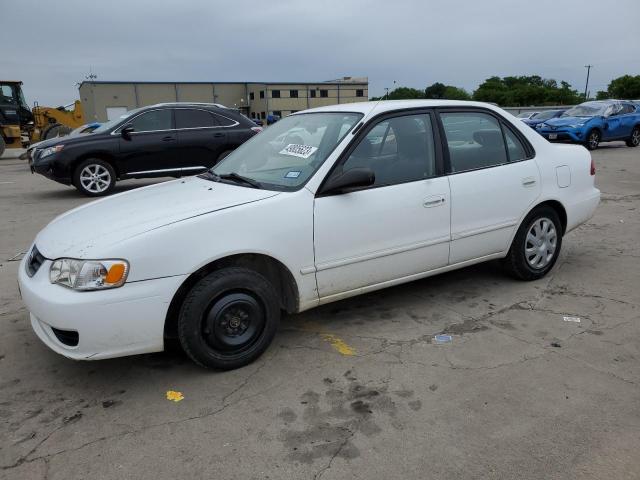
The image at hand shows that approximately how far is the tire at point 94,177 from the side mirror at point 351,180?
7.43m

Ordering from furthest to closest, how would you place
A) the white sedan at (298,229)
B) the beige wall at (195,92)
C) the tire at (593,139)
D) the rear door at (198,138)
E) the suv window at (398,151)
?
the beige wall at (195,92), the tire at (593,139), the rear door at (198,138), the suv window at (398,151), the white sedan at (298,229)

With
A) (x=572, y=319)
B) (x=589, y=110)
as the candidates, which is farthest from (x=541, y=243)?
(x=589, y=110)

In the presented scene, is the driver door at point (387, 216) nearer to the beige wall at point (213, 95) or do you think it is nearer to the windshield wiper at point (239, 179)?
the windshield wiper at point (239, 179)

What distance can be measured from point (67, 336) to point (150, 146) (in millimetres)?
7354

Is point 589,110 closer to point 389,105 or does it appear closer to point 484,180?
point 484,180

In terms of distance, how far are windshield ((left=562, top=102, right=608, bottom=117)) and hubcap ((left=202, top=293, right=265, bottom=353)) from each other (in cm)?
1697

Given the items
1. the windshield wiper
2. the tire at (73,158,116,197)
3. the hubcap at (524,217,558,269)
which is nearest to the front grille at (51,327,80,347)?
the windshield wiper

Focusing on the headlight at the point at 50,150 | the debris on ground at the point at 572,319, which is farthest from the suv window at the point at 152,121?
the debris on ground at the point at 572,319

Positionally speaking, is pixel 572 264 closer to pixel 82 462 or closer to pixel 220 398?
pixel 220 398

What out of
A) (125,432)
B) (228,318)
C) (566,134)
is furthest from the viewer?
(566,134)

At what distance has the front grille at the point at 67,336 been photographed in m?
2.93

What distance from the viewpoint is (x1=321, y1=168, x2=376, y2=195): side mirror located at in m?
3.42

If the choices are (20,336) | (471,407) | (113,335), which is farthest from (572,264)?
(20,336)

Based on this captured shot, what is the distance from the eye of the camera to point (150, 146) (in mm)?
9766
